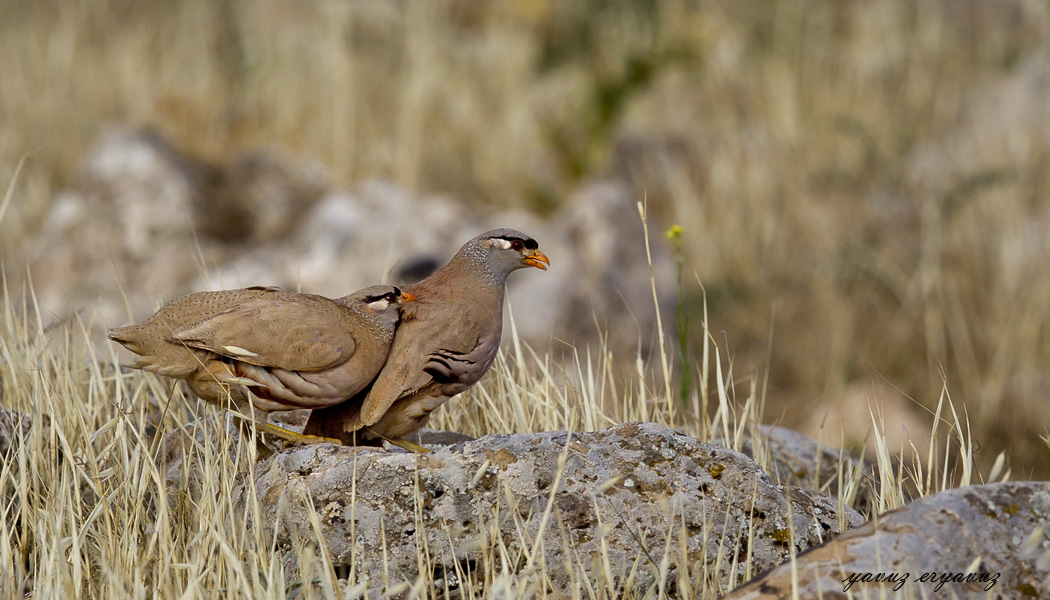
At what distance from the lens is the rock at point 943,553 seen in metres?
2.56

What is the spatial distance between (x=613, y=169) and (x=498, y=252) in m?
6.82

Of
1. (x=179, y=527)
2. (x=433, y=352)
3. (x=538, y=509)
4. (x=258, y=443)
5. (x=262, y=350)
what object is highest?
(x=262, y=350)

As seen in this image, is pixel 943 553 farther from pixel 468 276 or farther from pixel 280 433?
pixel 280 433

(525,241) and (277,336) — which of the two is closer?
(277,336)

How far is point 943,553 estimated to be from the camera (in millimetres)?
2602

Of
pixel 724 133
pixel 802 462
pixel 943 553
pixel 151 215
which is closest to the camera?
pixel 943 553

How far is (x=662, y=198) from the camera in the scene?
34.6 ft

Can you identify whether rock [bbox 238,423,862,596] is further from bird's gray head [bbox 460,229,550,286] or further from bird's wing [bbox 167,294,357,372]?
bird's gray head [bbox 460,229,550,286]

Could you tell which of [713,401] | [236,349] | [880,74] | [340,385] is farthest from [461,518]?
[880,74]

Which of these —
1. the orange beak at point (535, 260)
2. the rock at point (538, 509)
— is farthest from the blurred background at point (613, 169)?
the rock at point (538, 509)

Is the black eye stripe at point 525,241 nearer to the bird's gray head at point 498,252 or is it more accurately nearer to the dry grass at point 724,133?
the bird's gray head at point 498,252

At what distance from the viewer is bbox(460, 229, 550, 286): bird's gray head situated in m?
3.86

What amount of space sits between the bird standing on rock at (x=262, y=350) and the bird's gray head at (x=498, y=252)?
56 centimetres

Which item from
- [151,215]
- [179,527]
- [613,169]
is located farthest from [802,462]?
[613,169]
